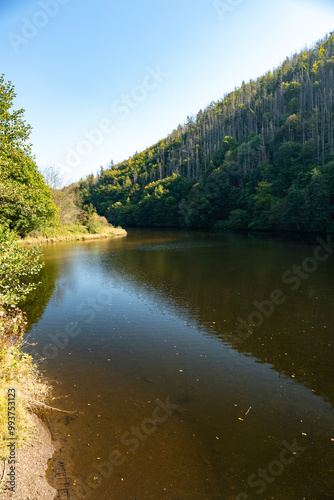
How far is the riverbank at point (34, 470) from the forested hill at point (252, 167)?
4816cm

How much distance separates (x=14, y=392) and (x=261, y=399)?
4.56m

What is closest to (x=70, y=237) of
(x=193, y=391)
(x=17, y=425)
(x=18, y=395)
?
(x=193, y=391)

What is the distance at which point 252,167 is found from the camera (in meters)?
81.4

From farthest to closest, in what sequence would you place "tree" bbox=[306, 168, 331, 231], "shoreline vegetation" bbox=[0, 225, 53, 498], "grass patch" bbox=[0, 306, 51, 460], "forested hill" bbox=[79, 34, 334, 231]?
"forested hill" bbox=[79, 34, 334, 231]
"tree" bbox=[306, 168, 331, 231]
"grass patch" bbox=[0, 306, 51, 460]
"shoreline vegetation" bbox=[0, 225, 53, 498]

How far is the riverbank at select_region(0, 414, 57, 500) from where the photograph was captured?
3391 millimetres

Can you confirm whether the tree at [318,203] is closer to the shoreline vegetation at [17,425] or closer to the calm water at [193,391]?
the calm water at [193,391]

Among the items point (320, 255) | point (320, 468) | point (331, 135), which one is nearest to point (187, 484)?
point (320, 468)

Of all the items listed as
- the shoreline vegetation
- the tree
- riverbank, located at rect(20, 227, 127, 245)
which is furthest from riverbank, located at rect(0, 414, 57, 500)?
the tree

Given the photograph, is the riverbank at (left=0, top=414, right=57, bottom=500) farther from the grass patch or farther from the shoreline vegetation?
the grass patch

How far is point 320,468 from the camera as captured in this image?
416 centimetres

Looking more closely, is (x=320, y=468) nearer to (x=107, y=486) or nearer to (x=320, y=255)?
(x=107, y=486)

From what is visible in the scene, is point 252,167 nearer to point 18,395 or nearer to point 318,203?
point 318,203

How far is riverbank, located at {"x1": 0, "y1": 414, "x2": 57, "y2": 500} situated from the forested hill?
48159 mm

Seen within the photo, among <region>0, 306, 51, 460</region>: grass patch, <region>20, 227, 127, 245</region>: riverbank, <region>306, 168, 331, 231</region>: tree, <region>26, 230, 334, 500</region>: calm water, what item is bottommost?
<region>26, 230, 334, 500</region>: calm water
